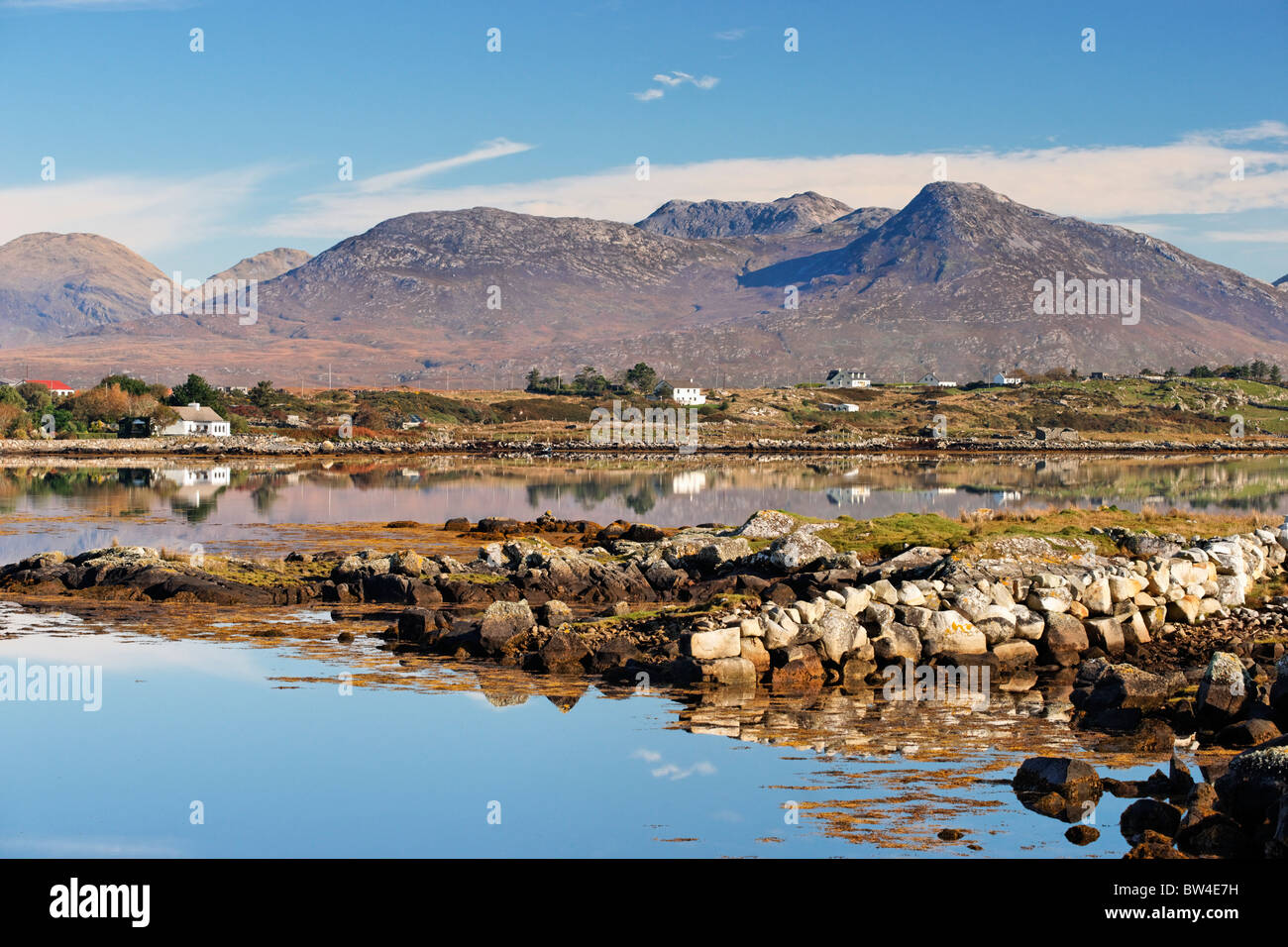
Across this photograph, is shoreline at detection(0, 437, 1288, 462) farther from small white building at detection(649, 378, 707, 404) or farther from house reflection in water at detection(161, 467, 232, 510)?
small white building at detection(649, 378, 707, 404)

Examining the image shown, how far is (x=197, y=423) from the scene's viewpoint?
360 ft

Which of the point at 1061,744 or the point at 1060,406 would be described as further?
the point at 1060,406

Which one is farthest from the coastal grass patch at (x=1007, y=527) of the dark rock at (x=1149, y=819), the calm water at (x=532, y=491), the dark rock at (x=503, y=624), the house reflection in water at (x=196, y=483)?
the house reflection in water at (x=196, y=483)

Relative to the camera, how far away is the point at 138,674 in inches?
671

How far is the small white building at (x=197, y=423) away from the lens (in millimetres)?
107625

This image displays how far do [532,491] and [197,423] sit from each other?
6282 centimetres

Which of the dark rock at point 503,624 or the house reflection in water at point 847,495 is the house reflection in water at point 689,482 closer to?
→ the house reflection in water at point 847,495

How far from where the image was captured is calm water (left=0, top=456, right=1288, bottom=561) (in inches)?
1603

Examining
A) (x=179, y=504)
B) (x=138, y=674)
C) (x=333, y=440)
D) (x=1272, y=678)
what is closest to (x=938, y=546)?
(x=1272, y=678)

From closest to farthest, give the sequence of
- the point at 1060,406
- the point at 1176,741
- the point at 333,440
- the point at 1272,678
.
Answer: the point at 1176,741
the point at 1272,678
the point at 333,440
the point at 1060,406

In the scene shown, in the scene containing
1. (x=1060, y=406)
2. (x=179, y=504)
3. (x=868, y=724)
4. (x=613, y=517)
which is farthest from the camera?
(x=1060, y=406)

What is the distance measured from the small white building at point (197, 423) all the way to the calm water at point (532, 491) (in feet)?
81.2
